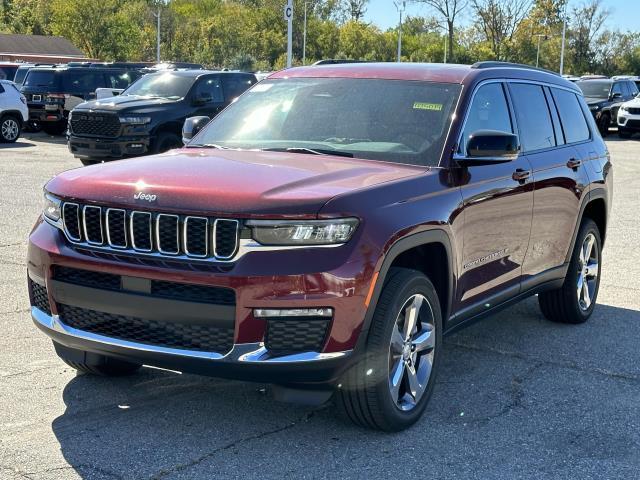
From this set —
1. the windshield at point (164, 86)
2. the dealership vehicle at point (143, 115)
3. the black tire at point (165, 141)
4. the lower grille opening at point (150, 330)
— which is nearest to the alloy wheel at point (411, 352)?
the lower grille opening at point (150, 330)

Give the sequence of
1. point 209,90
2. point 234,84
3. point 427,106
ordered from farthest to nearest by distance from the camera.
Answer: point 234,84
point 209,90
point 427,106

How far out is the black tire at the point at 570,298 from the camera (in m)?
6.73

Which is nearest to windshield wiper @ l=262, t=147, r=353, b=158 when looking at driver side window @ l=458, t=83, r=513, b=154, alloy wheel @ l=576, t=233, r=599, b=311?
driver side window @ l=458, t=83, r=513, b=154

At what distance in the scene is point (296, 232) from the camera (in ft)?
13.1

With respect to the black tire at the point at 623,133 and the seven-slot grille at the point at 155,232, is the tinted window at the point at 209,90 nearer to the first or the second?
the seven-slot grille at the point at 155,232

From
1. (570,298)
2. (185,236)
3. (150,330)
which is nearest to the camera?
(185,236)

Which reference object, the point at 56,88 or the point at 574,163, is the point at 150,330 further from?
the point at 56,88

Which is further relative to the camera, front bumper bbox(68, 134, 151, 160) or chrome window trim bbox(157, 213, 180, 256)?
front bumper bbox(68, 134, 151, 160)

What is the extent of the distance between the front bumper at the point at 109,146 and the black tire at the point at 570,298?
1021 centimetres

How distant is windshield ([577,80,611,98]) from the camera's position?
1195 inches

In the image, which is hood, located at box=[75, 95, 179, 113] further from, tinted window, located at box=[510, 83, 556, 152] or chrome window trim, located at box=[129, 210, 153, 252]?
chrome window trim, located at box=[129, 210, 153, 252]

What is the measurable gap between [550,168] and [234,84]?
1262 centimetres

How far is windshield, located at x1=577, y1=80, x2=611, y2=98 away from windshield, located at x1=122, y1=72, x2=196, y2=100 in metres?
17.1

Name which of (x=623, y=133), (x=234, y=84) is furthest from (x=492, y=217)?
(x=623, y=133)
